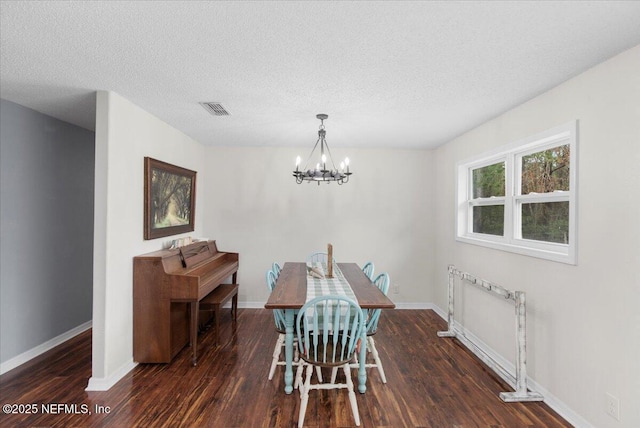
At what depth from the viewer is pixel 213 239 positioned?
15.4ft

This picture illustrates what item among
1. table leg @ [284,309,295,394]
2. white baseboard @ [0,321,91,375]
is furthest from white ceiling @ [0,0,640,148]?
white baseboard @ [0,321,91,375]

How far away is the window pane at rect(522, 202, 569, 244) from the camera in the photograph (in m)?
2.44

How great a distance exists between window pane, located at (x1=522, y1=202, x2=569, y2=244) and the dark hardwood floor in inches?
51.6

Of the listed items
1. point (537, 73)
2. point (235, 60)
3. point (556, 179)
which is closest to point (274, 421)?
point (235, 60)

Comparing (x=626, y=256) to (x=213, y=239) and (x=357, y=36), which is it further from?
(x=213, y=239)

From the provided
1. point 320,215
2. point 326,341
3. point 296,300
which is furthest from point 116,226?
point 320,215

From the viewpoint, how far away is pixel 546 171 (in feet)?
8.72

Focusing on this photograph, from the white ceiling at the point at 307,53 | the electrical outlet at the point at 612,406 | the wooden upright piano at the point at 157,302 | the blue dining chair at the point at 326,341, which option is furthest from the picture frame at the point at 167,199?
the electrical outlet at the point at 612,406

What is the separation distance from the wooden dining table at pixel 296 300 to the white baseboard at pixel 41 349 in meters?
2.51

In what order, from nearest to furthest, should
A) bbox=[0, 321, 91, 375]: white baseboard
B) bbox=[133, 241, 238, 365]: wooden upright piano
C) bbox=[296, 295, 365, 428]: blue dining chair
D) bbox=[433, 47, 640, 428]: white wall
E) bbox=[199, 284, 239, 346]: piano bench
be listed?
1. bbox=[433, 47, 640, 428]: white wall
2. bbox=[296, 295, 365, 428]: blue dining chair
3. bbox=[0, 321, 91, 375]: white baseboard
4. bbox=[133, 241, 238, 365]: wooden upright piano
5. bbox=[199, 284, 239, 346]: piano bench

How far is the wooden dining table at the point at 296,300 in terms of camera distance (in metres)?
2.31

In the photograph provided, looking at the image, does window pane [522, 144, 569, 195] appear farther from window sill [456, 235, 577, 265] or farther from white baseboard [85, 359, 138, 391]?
white baseboard [85, 359, 138, 391]

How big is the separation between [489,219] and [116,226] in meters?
→ 3.80

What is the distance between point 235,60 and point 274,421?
247 centimetres
